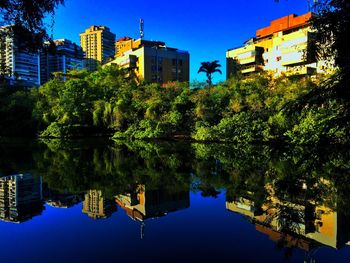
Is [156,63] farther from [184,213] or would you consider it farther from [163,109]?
[184,213]

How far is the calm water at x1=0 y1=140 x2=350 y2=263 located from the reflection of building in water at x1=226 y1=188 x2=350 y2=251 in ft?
0.09

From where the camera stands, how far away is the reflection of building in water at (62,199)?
11.0m

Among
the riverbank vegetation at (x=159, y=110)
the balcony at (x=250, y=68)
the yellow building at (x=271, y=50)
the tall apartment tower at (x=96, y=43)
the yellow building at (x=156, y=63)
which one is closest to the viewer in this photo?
the riverbank vegetation at (x=159, y=110)

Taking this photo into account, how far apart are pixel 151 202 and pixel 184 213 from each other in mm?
1530

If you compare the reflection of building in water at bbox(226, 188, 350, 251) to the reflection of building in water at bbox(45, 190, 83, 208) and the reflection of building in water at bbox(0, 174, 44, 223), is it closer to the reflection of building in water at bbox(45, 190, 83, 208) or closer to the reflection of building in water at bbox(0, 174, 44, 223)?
the reflection of building in water at bbox(45, 190, 83, 208)

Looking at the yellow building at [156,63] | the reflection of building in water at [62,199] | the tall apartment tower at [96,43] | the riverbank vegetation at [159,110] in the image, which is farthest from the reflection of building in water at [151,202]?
the tall apartment tower at [96,43]

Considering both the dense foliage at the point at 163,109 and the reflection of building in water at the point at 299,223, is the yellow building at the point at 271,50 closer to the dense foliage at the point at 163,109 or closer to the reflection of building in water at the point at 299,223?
the dense foliage at the point at 163,109

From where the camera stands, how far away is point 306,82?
95.3 feet

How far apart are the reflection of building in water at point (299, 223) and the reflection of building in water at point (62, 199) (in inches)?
205

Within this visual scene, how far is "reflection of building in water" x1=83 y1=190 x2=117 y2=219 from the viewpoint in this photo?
972 cm

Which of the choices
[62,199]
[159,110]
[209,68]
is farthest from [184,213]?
[209,68]

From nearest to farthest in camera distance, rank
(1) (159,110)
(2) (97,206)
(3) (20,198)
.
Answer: (2) (97,206)
(3) (20,198)
(1) (159,110)

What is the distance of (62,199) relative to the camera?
1173 centimetres

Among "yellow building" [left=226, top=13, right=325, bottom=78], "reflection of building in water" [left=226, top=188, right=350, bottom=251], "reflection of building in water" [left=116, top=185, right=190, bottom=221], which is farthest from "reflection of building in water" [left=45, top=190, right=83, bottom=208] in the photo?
"yellow building" [left=226, top=13, right=325, bottom=78]
